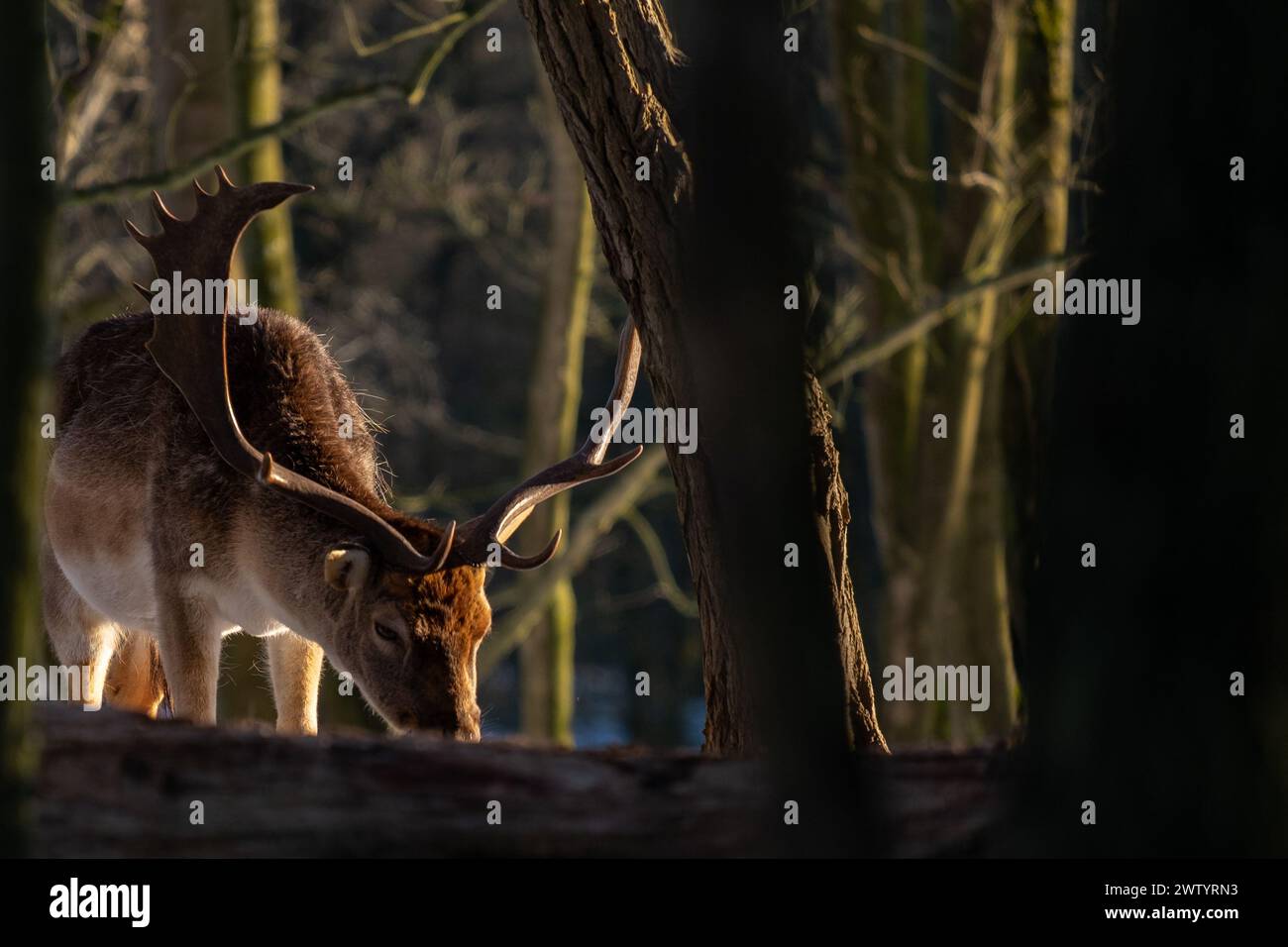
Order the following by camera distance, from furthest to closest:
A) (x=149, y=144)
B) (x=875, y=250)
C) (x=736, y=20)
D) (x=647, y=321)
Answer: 1. (x=149, y=144)
2. (x=875, y=250)
3. (x=647, y=321)
4. (x=736, y=20)

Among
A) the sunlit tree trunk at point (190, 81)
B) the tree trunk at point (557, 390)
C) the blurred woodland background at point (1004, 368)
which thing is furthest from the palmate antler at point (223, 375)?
the tree trunk at point (557, 390)

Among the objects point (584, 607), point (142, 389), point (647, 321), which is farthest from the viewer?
point (584, 607)

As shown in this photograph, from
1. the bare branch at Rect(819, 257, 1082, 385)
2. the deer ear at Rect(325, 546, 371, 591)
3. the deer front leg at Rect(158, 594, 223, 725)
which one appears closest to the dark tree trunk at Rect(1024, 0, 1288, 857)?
the deer ear at Rect(325, 546, 371, 591)

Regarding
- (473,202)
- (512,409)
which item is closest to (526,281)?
(473,202)

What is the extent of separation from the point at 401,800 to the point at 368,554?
2520 millimetres

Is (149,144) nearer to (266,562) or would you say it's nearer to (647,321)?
(266,562)

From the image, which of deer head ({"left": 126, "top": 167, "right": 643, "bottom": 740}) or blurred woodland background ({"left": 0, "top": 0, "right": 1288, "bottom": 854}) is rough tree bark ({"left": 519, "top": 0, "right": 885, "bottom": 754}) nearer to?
blurred woodland background ({"left": 0, "top": 0, "right": 1288, "bottom": 854})

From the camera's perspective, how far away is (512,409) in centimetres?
2720

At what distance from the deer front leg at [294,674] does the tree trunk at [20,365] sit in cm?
375

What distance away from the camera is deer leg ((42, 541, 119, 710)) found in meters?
8.28

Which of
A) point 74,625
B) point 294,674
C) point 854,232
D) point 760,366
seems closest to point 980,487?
point 854,232

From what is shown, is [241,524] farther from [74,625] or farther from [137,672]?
[137,672]

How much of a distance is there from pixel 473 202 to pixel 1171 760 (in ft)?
58.2

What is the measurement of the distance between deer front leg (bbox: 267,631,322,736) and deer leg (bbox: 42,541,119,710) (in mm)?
994
